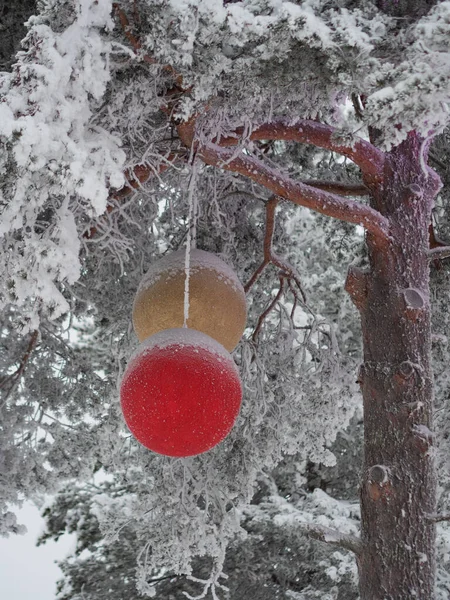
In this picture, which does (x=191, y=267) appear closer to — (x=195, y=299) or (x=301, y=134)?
(x=195, y=299)

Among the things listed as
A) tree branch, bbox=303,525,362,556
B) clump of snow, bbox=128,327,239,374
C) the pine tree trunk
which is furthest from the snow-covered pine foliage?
tree branch, bbox=303,525,362,556

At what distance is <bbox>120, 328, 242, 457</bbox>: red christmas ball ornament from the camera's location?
2676mm

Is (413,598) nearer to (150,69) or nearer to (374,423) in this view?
(374,423)

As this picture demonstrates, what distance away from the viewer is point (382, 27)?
2.78m

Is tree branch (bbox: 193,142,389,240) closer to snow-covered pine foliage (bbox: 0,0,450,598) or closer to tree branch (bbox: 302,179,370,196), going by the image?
snow-covered pine foliage (bbox: 0,0,450,598)

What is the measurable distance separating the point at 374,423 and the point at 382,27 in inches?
76.1

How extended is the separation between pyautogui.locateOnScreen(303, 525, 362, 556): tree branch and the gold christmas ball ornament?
1.13 metres

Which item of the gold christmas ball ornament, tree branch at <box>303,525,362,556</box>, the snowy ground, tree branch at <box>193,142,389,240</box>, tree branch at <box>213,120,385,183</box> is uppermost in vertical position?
the snowy ground

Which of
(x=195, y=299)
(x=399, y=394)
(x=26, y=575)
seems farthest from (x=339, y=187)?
(x=26, y=575)

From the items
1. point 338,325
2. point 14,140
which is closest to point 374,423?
point 14,140

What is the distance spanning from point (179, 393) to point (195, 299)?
2.25ft

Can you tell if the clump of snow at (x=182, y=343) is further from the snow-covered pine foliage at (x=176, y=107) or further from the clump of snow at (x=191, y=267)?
the clump of snow at (x=191, y=267)

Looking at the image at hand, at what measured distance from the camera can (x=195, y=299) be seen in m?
3.26

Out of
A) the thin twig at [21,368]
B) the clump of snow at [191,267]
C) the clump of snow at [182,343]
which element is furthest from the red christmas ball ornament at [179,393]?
the thin twig at [21,368]
